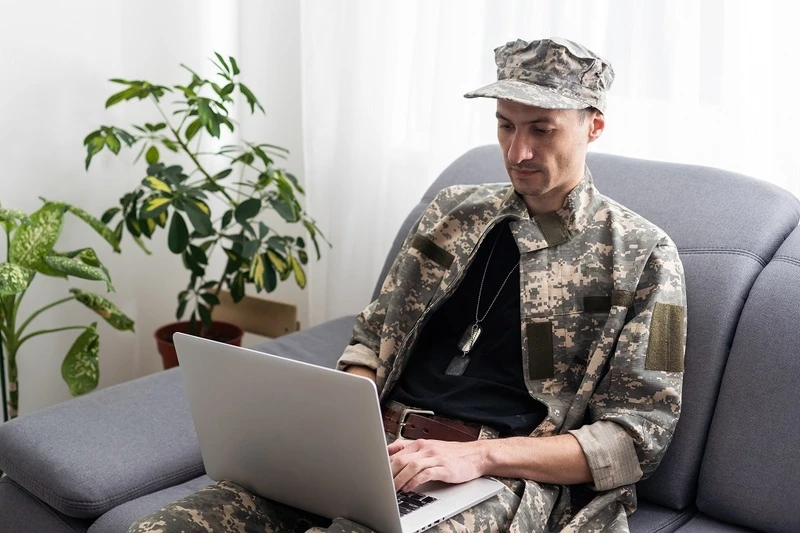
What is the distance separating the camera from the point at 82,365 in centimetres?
242

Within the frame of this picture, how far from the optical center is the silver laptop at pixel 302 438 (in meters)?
1.24

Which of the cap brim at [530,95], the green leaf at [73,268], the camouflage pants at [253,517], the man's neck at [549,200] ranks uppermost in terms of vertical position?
the cap brim at [530,95]

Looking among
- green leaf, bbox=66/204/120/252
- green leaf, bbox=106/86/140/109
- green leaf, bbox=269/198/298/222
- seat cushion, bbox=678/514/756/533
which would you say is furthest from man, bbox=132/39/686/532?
green leaf, bbox=106/86/140/109

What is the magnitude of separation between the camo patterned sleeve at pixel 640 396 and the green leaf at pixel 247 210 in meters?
1.20

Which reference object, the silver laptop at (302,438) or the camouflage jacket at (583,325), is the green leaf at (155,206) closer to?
the camouflage jacket at (583,325)

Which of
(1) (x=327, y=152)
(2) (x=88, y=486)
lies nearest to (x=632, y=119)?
(1) (x=327, y=152)

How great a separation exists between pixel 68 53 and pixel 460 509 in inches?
72.9

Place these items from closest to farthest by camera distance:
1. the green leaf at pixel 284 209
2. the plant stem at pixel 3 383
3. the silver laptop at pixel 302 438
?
1. the silver laptop at pixel 302 438
2. the plant stem at pixel 3 383
3. the green leaf at pixel 284 209

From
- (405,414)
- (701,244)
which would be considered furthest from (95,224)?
(701,244)

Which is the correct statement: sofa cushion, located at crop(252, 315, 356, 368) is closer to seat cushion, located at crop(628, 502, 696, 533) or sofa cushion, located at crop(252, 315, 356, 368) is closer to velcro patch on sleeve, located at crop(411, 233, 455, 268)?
velcro patch on sleeve, located at crop(411, 233, 455, 268)

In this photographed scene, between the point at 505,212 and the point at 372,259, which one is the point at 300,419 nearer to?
the point at 505,212

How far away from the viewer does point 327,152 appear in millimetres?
2725

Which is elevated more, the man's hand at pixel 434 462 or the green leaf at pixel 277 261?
the green leaf at pixel 277 261

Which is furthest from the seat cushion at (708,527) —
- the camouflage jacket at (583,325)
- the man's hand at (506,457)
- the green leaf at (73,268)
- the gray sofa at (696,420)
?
the green leaf at (73,268)
